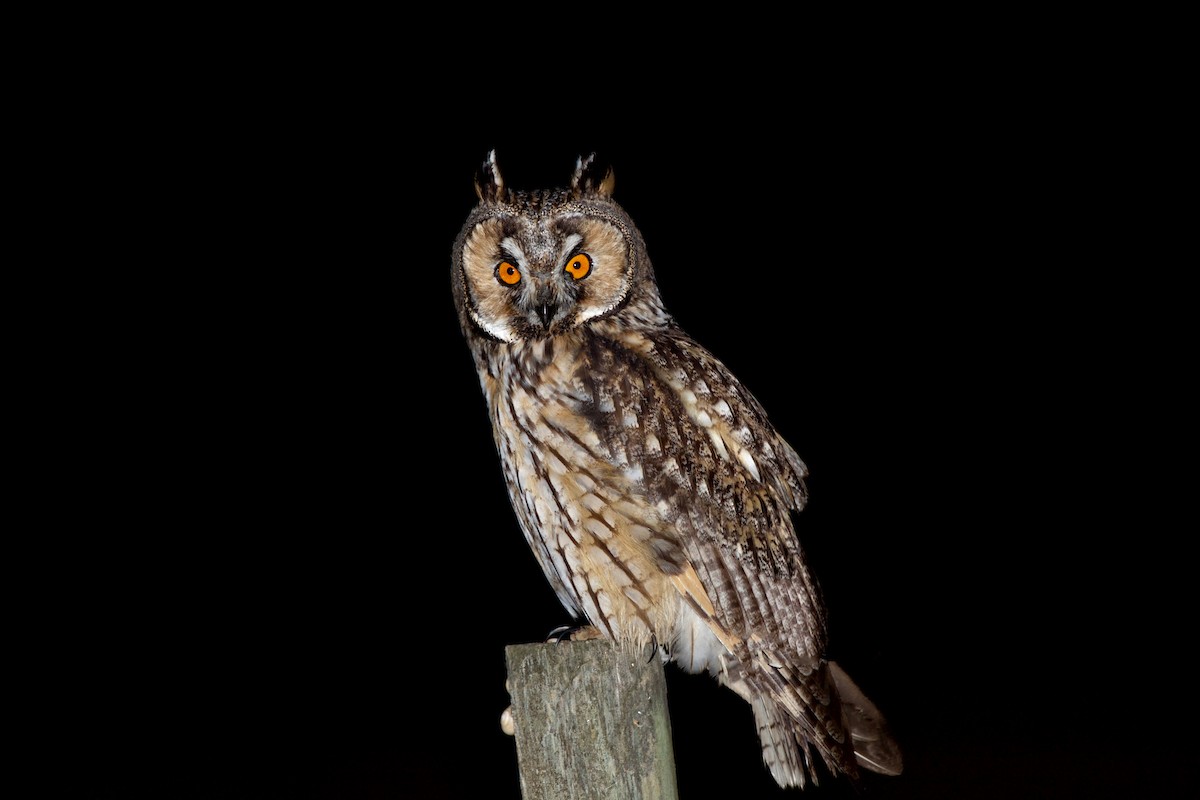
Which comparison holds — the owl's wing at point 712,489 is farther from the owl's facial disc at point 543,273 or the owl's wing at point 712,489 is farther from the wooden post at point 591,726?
the wooden post at point 591,726

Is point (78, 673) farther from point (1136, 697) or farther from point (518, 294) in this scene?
point (1136, 697)

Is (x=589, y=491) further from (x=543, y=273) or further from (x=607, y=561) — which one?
(x=543, y=273)

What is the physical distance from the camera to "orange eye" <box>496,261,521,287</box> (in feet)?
6.03

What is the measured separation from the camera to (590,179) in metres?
1.98

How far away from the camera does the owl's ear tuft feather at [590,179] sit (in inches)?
77.3

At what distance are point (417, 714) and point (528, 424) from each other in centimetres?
320

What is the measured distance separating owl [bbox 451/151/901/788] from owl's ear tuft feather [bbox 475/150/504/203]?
0.56ft

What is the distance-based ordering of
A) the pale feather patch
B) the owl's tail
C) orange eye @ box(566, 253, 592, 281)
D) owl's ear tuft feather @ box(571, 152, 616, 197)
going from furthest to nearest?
owl's ear tuft feather @ box(571, 152, 616, 197) → orange eye @ box(566, 253, 592, 281) → the pale feather patch → the owl's tail

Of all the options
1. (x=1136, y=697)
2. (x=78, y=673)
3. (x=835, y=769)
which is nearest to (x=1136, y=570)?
(x=1136, y=697)

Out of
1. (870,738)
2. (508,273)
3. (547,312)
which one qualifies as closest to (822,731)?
(870,738)

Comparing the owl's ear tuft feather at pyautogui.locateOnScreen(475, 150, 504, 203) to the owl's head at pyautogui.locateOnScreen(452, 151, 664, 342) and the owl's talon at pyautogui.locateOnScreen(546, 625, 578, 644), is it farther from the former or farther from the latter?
the owl's talon at pyautogui.locateOnScreen(546, 625, 578, 644)

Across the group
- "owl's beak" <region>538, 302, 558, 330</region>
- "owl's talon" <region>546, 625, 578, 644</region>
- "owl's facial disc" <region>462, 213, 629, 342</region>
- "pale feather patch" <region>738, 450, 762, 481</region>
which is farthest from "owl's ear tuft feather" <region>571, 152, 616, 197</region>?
"owl's talon" <region>546, 625, 578, 644</region>

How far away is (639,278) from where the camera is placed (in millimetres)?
1949

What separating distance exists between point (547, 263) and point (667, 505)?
1.55ft
